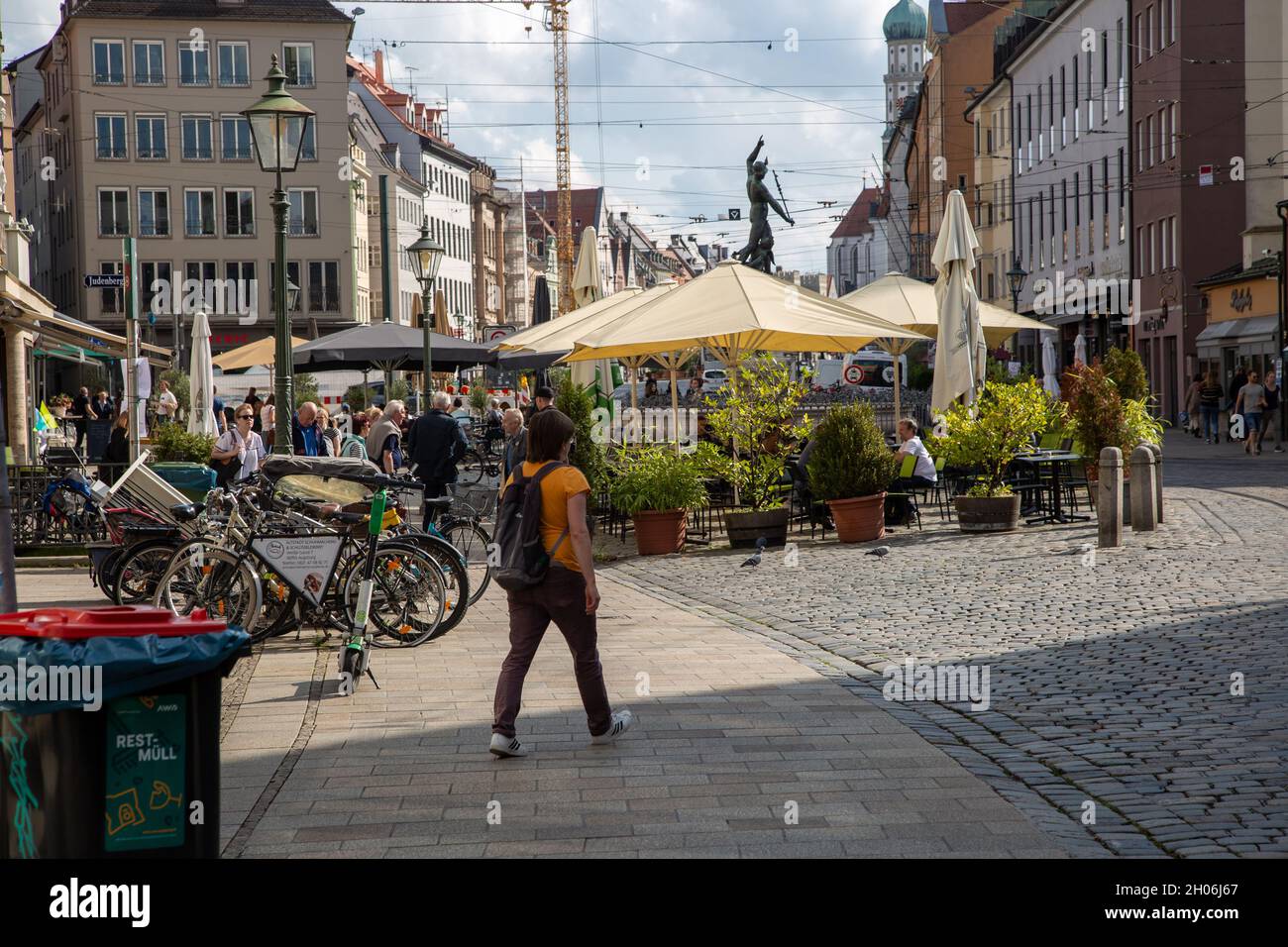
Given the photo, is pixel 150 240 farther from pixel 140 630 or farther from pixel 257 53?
pixel 140 630

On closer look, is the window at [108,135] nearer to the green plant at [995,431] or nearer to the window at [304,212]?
the window at [304,212]

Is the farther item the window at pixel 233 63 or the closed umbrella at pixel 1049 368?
the window at pixel 233 63

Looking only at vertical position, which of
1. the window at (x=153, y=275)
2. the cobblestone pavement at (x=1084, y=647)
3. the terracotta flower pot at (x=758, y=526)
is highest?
the window at (x=153, y=275)

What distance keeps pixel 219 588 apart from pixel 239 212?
63824 mm

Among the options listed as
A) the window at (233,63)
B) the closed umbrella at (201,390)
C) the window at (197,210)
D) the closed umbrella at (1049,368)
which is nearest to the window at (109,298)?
the window at (197,210)

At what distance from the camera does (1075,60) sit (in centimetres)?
6153

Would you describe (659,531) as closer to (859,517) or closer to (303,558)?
(859,517)

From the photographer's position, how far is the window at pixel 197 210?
71.8 metres

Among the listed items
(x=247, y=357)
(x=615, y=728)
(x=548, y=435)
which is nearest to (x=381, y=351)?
(x=247, y=357)

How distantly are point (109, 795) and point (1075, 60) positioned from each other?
61.6m

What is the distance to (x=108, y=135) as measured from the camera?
7069 centimetres

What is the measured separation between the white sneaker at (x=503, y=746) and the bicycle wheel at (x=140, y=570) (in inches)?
227

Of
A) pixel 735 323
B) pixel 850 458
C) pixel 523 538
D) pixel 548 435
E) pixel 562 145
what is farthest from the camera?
pixel 562 145
